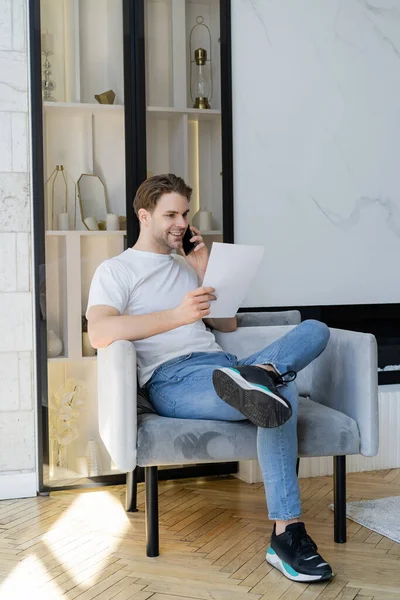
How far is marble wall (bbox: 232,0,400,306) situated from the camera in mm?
3309

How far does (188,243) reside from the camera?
8.98ft

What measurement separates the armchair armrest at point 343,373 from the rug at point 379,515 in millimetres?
321

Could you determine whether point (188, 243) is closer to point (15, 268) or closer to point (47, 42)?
point (15, 268)

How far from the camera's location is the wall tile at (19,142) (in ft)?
9.94

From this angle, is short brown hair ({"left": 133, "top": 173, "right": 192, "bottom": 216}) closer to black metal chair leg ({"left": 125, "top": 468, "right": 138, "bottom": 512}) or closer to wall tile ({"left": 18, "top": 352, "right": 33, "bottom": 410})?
wall tile ({"left": 18, "top": 352, "right": 33, "bottom": 410})

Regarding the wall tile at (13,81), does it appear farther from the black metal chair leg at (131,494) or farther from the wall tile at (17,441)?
the black metal chair leg at (131,494)

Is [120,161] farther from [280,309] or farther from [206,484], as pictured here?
[206,484]

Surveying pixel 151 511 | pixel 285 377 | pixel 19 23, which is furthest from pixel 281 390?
pixel 19 23

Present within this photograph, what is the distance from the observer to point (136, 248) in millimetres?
2660

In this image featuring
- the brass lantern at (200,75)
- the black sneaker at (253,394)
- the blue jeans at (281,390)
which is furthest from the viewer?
the brass lantern at (200,75)

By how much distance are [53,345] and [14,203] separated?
0.56m

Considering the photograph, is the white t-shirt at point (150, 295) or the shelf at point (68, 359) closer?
the white t-shirt at point (150, 295)

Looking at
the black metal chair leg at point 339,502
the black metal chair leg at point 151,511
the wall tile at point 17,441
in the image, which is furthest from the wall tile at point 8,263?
the black metal chair leg at point 339,502

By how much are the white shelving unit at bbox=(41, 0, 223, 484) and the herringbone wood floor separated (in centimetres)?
34
